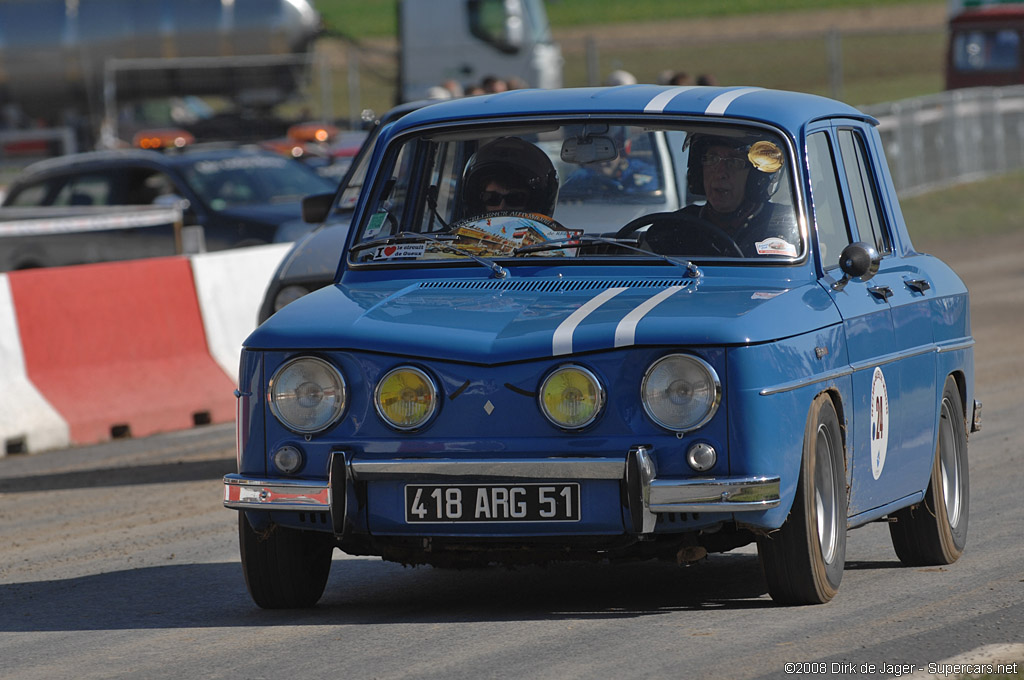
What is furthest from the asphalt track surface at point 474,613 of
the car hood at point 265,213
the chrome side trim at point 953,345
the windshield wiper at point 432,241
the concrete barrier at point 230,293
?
the car hood at point 265,213

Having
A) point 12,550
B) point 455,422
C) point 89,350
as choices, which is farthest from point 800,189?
point 89,350

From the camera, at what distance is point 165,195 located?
18062mm

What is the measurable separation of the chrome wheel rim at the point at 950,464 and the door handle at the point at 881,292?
0.73m

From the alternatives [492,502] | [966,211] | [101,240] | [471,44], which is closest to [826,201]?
[492,502]

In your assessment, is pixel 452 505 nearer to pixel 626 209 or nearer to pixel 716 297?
pixel 716 297

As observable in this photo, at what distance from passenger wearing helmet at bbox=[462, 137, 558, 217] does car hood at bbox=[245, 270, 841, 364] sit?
0.53m

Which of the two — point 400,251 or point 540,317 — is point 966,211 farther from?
point 540,317

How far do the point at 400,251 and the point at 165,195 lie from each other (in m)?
11.9

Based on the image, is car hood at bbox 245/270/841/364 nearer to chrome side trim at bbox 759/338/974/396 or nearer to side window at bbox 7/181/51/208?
chrome side trim at bbox 759/338/974/396

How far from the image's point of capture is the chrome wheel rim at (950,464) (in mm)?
7027

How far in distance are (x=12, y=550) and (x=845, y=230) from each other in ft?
12.7

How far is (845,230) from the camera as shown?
21.9 ft

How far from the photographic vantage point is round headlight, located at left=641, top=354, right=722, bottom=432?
5.36m

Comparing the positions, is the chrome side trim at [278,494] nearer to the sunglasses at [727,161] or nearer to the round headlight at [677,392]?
the round headlight at [677,392]
